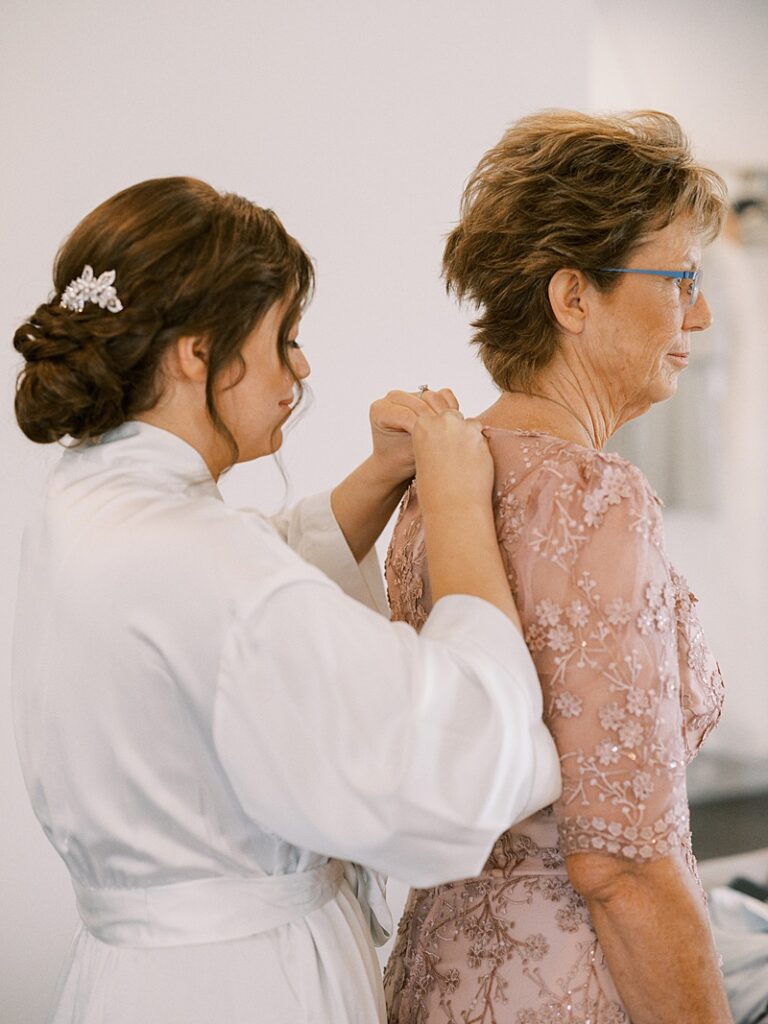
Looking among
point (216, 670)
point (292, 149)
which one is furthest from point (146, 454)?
point (292, 149)

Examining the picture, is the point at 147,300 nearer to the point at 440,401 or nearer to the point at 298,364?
the point at 298,364

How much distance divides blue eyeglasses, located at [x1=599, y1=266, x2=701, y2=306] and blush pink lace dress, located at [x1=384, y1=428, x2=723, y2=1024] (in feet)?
0.72

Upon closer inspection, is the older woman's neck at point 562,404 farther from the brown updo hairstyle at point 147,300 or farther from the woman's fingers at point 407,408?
the brown updo hairstyle at point 147,300

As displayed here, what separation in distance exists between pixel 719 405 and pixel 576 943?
3.09m

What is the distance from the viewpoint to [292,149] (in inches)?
109

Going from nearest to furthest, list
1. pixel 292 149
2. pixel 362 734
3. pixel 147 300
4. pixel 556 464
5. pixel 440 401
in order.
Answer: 1. pixel 362 734
2. pixel 147 300
3. pixel 556 464
4. pixel 440 401
5. pixel 292 149

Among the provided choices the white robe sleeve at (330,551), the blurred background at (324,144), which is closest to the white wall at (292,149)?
the blurred background at (324,144)

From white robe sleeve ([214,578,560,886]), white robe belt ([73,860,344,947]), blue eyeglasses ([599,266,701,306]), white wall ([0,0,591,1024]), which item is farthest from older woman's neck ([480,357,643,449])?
white wall ([0,0,591,1024])

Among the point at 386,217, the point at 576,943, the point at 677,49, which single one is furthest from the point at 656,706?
the point at 677,49

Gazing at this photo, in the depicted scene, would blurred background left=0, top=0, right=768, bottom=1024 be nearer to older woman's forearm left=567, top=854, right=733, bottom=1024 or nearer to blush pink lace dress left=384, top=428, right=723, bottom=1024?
blush pink lace dress left=384, top=428, right=723, bottom=1024

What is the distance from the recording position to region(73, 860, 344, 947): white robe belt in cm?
109

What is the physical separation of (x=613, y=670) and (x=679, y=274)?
0.51 m

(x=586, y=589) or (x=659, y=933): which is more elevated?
(x=586, y=589)

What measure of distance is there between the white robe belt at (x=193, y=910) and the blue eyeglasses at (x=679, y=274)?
2.56 ft
